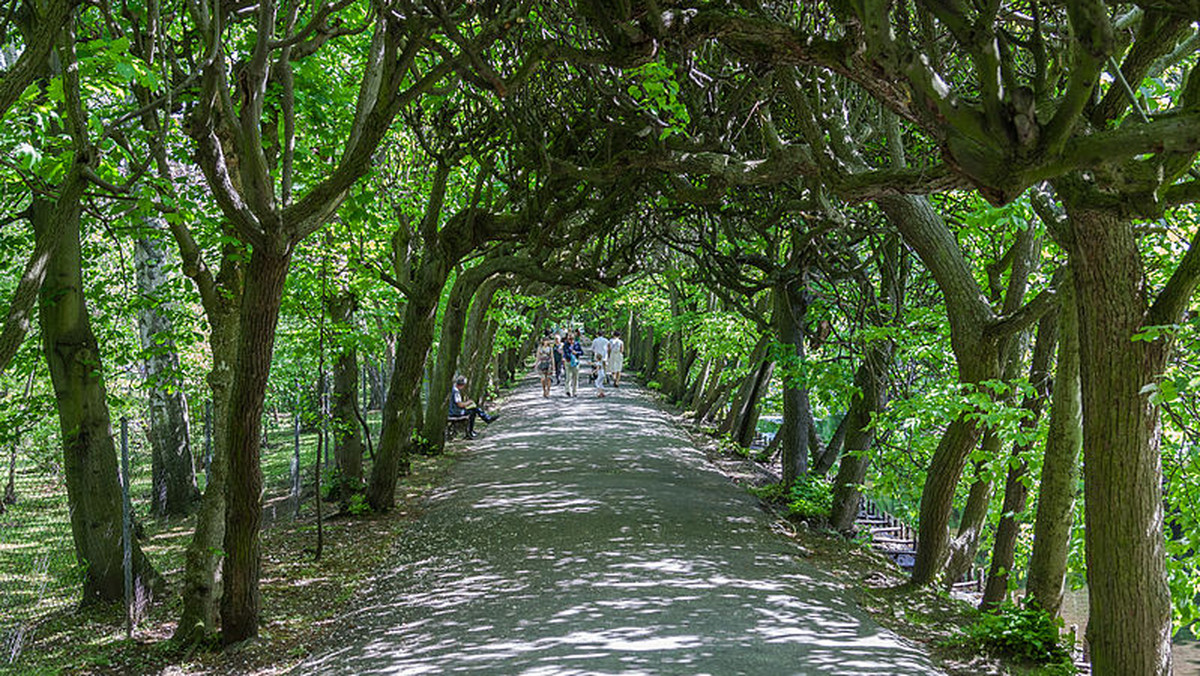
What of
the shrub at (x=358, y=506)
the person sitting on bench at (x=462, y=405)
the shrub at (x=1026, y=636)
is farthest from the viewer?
the person sitting on bench at (x=462, y=405)

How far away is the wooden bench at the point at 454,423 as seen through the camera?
21.7m

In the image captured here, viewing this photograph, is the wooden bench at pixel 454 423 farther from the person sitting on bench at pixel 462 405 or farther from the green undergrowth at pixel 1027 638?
the green undergrowth at pixel 1027 638

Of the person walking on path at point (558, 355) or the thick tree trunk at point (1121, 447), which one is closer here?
the thick tree trunk at point (1121, 447)

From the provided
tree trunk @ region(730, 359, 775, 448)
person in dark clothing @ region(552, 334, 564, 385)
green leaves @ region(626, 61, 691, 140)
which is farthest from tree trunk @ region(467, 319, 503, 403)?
green leaves @ region(626, 61, 691, 140)

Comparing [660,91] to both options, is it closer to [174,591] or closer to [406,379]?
[406,379]

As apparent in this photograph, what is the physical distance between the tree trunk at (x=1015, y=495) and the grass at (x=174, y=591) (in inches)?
245

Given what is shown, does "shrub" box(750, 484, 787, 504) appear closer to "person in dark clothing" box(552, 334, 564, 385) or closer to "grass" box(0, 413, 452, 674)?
"grass" box(0, 413, 452, 674)

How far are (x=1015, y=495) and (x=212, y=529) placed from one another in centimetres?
754

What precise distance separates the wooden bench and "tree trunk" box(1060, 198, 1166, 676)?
56.0 ft

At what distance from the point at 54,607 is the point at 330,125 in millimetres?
5927

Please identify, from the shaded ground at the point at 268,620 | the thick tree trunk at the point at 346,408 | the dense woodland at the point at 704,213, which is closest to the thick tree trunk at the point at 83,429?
the dense woodland at the point at 704,213

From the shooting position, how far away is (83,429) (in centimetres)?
899

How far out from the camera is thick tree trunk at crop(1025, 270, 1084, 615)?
24.2ft

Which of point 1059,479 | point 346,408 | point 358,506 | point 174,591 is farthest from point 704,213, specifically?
point 174,591
